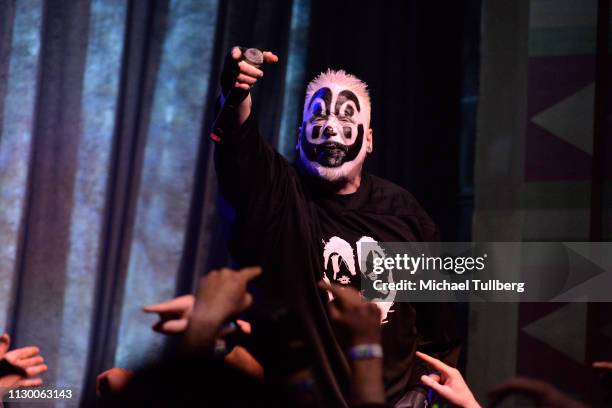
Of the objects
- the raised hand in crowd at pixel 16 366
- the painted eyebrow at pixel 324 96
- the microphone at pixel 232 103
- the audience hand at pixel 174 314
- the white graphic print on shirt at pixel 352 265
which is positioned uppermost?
the painted eyebrow at pixel 324 96

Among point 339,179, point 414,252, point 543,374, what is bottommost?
point 543,374

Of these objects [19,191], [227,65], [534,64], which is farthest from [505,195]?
[19,191]

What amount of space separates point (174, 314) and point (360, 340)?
0.27 m

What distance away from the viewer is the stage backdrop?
270 cm

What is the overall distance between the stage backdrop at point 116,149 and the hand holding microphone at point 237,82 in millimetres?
856

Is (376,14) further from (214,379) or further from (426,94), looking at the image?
(214,379)

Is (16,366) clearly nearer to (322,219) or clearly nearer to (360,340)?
(360,340)

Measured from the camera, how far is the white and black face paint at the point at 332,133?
7.50ft

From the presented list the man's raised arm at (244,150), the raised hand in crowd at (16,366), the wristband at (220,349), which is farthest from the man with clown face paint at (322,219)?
the wristband at (220,349)

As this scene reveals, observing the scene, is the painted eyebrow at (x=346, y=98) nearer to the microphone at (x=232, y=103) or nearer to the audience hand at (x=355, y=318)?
the microphone at (x=232, y=103)

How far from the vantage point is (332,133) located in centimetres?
229

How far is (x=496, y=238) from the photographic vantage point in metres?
2.97

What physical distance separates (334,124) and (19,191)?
1161 millimetres

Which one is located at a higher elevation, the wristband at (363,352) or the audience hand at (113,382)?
the wristband at (363,352)
